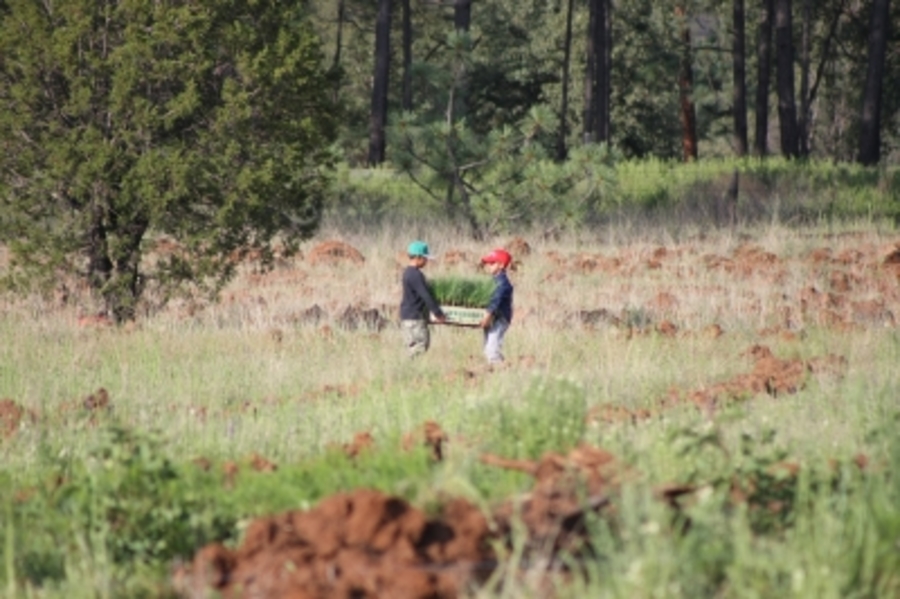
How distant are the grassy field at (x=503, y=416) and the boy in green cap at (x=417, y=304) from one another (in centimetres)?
23

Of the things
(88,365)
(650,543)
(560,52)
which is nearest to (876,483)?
(650,543)

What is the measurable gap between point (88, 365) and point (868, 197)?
1929 centimetres

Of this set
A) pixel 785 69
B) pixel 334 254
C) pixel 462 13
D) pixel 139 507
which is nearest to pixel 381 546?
pixel 139 507

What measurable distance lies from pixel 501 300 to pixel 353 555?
22.3 ft

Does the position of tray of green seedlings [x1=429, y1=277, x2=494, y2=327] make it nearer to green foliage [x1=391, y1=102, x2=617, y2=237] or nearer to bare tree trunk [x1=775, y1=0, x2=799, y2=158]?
green foliage [x1=391, y1=102, x2=617, y2=237]

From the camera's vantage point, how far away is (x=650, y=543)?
15.2 ft

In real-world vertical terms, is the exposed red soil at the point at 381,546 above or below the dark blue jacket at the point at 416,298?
below

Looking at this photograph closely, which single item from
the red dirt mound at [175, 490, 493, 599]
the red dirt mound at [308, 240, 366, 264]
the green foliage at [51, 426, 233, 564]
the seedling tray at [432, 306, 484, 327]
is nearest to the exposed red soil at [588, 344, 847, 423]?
the seedling tray at [432, 306, 484, 327]

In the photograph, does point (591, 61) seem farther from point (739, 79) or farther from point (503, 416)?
point (503, 416)

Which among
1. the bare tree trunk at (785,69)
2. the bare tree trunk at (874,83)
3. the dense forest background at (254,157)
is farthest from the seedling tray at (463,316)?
the bare tree trunk at (874,83)

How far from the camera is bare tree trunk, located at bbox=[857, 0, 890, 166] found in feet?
108

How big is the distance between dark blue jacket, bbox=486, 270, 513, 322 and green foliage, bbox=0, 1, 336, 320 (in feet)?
11.0

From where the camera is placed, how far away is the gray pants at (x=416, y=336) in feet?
40.2

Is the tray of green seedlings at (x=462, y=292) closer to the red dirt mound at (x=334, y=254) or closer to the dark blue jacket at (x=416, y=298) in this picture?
the dark blue jacket at (x=416, y=298)
